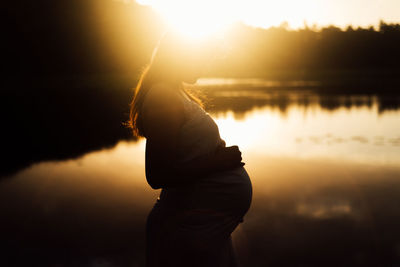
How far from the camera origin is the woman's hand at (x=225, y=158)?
1.93 metres

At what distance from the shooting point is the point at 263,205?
5.24 metres

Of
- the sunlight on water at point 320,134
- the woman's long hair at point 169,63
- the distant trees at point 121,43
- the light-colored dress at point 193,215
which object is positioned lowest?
the sunlight on water at point 320,134

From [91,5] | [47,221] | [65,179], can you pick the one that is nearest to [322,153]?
[65,179]

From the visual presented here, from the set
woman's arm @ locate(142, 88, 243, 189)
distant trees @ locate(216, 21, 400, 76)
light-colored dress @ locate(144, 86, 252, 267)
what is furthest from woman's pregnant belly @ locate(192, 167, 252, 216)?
distant trees @ locate(216, 21, 400, 76)

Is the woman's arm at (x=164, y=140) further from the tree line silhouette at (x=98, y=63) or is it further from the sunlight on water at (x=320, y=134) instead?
the sunlight on water at (x=320, y=134)

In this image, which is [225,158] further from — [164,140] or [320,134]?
[320,134]

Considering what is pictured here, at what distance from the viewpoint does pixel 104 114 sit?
698 inches

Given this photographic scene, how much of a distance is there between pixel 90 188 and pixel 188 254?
183 inches

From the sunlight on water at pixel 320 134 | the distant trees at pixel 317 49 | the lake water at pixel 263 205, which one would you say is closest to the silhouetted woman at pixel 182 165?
the lake water at pixel 263 205

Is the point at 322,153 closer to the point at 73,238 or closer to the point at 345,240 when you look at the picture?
the point at 345,240

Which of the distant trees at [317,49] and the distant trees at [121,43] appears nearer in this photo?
the distant trees at [121,43]

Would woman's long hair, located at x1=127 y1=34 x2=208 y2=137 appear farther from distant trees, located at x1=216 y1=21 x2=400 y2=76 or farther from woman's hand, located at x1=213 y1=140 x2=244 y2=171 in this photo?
distant trees, located at x1=216 y1=21 x2=400 y2=76

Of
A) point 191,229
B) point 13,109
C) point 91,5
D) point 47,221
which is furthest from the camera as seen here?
point 91,5

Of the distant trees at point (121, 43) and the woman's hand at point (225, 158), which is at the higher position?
the distant trees at point (121, 43)
